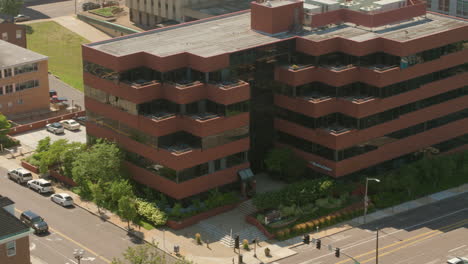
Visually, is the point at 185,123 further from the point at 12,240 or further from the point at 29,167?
the point at 12,240

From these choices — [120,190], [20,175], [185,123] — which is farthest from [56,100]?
[185,123]

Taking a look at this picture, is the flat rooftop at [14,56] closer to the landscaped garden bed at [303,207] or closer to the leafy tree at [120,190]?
the leafy tree at [120,190]

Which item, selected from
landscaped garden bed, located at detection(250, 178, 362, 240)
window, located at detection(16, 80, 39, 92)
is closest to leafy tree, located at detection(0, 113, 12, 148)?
window, located at detection(16, 80, 39, 92)

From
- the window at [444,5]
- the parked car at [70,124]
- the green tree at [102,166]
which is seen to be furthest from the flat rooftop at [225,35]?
the window at [444,5]

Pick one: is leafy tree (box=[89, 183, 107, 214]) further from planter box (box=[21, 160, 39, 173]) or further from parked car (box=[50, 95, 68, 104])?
parked car (box=[50, 95, 68, 104])

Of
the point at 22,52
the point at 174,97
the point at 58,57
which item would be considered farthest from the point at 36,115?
the point at 174,97

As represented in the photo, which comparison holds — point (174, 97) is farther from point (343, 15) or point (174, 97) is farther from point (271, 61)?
point (343, 15)
